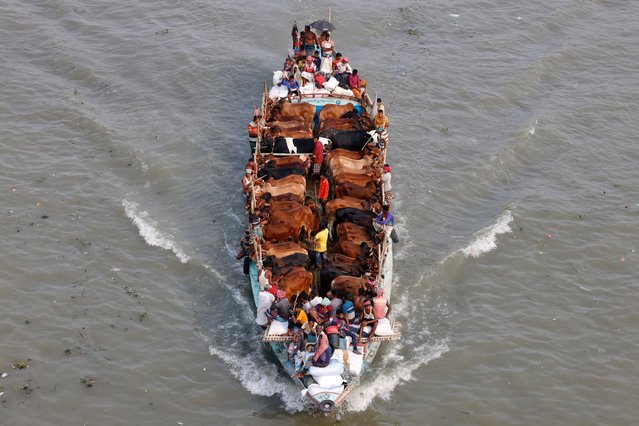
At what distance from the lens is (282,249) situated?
50.2ft

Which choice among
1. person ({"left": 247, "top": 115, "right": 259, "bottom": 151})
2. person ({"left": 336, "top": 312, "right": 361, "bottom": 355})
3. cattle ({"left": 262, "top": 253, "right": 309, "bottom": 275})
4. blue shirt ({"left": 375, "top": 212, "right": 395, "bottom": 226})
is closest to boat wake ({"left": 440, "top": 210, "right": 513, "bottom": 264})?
blue shirt ({"left": 375, "top": 212, "right": 395, "bottom": 226})

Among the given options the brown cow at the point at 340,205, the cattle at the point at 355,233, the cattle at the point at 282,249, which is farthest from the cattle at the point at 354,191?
the cattle at the point at 282,249

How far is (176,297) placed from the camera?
16.5m

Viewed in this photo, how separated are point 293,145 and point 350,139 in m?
1.70

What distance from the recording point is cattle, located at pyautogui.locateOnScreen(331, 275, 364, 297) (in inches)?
567

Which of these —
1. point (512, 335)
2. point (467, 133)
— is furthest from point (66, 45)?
point (512, 335)

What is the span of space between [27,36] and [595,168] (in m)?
23.2

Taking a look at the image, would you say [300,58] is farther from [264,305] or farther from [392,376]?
[392,376]

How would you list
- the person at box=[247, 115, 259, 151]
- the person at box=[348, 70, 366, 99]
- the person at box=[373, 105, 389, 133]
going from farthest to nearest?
the person at box=[348, 70, 366, 99] → the person at box=[247, 115, 259, 151] → the person at box=[373, 105, 389, 133]

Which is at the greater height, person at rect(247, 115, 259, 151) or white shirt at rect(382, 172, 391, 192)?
person at rect(247, 115, 259, 151)

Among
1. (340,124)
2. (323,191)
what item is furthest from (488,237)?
(340,124)

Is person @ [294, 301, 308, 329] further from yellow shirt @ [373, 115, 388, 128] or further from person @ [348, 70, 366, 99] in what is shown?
person @ [348, 70, 366, 99]

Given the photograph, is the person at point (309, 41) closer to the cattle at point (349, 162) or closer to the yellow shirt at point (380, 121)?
the yellow shirt at point (380, 121)

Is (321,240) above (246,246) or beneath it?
above
